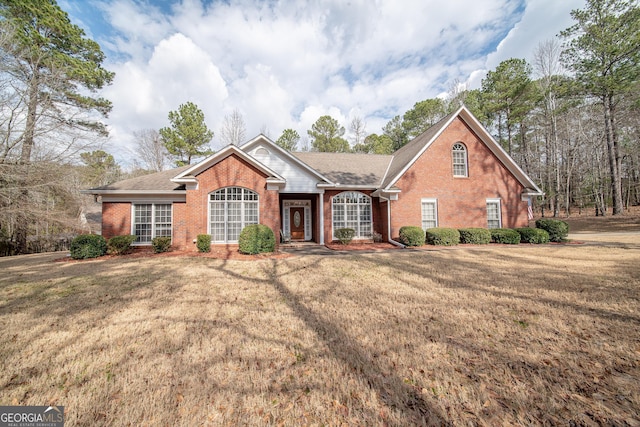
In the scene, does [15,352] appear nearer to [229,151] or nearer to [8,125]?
[229,151]

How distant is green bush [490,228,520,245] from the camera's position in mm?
14523

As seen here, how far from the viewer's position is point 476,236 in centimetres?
1453

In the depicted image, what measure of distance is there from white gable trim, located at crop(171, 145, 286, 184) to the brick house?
0.18 ft

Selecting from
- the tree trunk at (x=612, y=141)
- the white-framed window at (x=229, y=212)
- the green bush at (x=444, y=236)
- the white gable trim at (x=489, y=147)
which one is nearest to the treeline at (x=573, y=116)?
the tree trunk at (x=612, y=141)

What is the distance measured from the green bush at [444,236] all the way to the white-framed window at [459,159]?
168 inches

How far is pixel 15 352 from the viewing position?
11.6 feet

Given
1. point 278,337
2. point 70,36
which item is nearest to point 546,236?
point 278,337

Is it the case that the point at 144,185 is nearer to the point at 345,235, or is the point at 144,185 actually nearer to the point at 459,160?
the point at 345,235

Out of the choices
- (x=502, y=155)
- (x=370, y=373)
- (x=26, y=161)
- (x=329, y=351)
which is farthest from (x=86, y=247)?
(x=502, y=155)

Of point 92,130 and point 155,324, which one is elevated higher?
point 92,130

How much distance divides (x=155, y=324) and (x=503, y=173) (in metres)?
19.5

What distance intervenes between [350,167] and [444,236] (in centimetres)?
778

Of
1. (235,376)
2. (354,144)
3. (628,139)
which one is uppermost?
(354,144)

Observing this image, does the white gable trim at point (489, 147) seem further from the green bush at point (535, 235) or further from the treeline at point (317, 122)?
the treeline at point (317, 122)
